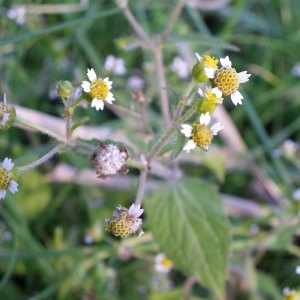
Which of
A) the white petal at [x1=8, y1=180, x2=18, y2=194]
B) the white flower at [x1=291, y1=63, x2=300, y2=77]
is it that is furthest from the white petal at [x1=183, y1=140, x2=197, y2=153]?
the white flower at [x1=291, y1=63, x2=300, y2=77]

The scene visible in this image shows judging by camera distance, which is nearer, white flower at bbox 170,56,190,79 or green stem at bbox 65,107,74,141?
green stem at bbox 65,107,74,141

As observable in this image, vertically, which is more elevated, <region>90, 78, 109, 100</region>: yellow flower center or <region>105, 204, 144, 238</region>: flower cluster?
<region>90, 78, 109, 100</region>: yellow flower center

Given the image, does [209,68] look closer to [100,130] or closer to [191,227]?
[191,227]

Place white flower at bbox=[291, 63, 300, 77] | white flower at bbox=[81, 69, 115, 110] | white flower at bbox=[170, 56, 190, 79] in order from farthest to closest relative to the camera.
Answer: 1. white flower at bbox=[291, 63, 300, 77]
2. white flower at bbox=[170, 56, 190, 79]
3. white flower at bbox=[81, 69, 115, 110]

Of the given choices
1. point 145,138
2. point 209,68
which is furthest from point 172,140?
point 145,138

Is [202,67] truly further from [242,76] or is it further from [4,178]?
[4,178]

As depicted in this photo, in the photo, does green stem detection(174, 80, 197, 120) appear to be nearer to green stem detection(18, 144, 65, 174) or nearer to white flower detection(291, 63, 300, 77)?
green stem detection(18, 144, 65, 174)

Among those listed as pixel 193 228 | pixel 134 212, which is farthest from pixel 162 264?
pixel 134 212
